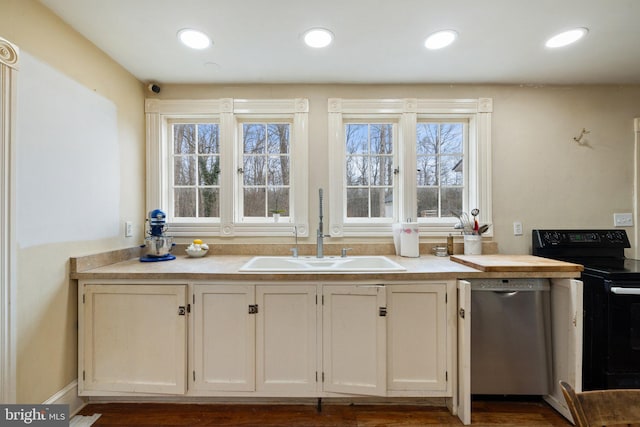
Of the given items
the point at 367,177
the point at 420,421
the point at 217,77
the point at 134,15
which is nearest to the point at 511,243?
the point at 367,177

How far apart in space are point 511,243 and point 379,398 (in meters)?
1.64

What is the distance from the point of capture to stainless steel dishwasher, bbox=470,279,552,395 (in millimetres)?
1664

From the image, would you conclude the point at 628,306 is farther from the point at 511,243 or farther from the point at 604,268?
the point at 511,243

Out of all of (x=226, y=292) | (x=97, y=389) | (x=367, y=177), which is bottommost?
(x=97, y=389)

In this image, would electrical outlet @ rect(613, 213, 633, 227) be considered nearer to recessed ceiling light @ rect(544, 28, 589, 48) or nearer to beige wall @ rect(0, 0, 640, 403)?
beige wall @ rect(0, 0, 640, 403)

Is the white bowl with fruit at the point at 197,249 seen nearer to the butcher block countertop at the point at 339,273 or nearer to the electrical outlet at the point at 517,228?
the butcher block countertop at the point at 339,273

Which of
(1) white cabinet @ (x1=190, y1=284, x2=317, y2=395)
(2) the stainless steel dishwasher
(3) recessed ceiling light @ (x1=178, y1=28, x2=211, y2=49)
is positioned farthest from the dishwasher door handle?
(3) recessed ceiling light @ (x1=178, y1=28, x2=211, y2=49)

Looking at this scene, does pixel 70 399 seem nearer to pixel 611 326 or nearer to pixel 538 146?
pixel 611 326

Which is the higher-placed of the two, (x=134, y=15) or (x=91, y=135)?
(x=134, y=15)

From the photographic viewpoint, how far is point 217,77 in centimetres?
216

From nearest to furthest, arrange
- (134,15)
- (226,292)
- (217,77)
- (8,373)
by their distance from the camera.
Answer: (8,373)
(134,15)
(226,292)
(217,77)

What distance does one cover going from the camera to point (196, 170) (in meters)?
2.38

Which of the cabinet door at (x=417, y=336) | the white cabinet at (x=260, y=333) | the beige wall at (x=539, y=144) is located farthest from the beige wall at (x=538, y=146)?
the cabinet door at (x=417, y=336)

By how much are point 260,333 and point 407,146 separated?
71.2 inches
